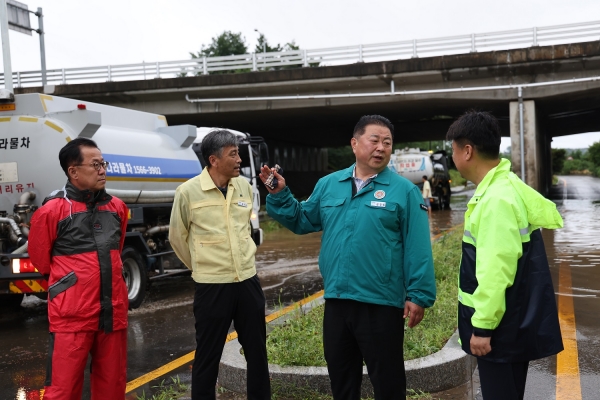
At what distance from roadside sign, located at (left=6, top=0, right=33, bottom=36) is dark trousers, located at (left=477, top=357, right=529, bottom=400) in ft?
45.5

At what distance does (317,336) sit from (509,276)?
275cm

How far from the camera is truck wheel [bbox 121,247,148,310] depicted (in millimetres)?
8351

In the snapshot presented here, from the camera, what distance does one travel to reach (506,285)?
8.68 feet

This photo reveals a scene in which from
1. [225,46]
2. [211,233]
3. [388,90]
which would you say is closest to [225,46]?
[225,46]

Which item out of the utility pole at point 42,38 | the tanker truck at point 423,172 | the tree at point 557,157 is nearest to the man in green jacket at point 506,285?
the utility pole at point 42,38

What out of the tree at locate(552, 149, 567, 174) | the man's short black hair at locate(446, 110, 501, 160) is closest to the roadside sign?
the man's short black hair at locate(446, 110, 501, 160)

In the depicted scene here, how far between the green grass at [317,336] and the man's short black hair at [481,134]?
2186mm

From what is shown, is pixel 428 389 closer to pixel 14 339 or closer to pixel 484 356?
pixel 484 356

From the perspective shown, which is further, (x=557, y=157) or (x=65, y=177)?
(x=557, y=157)

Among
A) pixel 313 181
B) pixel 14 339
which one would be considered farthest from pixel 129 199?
pixel 313 181

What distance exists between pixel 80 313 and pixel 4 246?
183 inches

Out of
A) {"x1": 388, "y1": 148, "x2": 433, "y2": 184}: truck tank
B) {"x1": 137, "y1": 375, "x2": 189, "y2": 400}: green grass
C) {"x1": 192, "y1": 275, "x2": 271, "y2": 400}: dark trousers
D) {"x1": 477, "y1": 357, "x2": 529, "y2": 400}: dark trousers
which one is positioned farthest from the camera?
{"x1": 388, "y1": 148, "x2": 433, "y2": 184}: truck tank

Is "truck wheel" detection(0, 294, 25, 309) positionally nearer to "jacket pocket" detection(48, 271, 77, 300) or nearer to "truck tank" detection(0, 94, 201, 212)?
"truck tank" detection(0, 94, 201, 212)

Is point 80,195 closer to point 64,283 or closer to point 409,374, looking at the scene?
point 64,283
